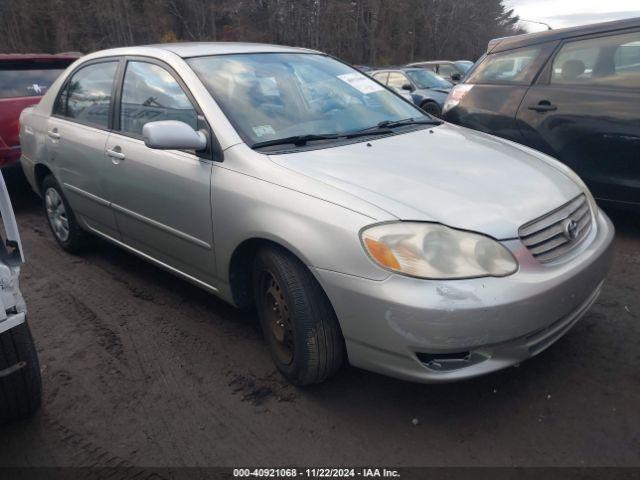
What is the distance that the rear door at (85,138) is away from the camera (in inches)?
146

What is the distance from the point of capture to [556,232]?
7.74 ft

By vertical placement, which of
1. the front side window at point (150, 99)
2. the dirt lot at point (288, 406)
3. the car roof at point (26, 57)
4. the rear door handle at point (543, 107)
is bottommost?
the dirt lot at point (288, 406)

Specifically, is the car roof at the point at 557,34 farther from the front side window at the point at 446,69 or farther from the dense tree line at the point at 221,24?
the dense tree line at the point at 221,24

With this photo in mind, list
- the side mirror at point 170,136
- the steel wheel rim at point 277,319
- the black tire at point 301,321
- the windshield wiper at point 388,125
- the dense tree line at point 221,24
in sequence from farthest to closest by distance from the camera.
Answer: the dense tree line at point 221,24 < the windshield wiper at point 388,125 < the side mirror at point 170,136 < the steel wheel rim at point 277,319 < the black tire at point 301,321

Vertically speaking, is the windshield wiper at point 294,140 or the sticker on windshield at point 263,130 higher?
the sticker on windshield at point 263,130

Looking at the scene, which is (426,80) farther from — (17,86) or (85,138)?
(85,138)

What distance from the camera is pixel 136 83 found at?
3473mm

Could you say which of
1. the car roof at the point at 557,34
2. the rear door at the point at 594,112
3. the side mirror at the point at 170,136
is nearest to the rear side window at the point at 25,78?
the side mirror at the point at 170,136

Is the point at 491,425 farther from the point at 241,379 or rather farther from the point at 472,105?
the point at 472,105

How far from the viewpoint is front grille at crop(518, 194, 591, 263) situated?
88.3 inches

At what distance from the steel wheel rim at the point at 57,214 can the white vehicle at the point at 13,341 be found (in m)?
2.28

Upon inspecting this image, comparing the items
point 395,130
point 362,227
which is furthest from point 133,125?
point 362,227

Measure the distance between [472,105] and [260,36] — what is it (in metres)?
34.9

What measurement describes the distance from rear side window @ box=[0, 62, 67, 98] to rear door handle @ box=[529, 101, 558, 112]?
5340 mm
